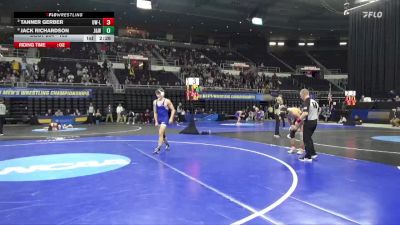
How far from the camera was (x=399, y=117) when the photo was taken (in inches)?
947

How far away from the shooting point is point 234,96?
114 feet

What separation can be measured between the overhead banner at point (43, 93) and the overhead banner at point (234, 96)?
1103 cm

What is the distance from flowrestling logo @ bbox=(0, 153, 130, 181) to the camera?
21.0 ft

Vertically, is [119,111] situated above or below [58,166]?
above

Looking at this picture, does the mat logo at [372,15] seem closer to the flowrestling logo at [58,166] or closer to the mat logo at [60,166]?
the flowrestling logo at [58,166]

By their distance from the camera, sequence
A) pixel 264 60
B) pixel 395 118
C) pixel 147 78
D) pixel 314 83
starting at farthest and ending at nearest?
pixel 264 60 → pixel 314 83 → pixel 147 78 → pixel 395 118

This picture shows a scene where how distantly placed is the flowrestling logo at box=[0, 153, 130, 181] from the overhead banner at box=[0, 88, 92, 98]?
18.5m

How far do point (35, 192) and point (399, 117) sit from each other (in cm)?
2549

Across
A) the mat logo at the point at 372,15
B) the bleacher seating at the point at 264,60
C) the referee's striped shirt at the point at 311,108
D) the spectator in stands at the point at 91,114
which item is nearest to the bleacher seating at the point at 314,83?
the bleacher seating at the point at 264,60

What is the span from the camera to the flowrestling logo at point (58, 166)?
6.40 m

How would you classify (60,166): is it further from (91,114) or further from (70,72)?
(70,72)

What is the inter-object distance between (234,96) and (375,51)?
46.3ft
